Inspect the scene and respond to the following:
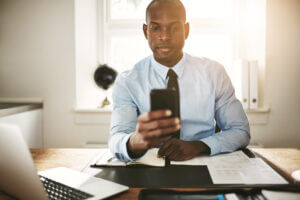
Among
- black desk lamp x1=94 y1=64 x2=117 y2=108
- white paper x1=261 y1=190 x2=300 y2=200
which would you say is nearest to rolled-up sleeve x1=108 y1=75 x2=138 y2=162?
white paper x1=261 y1=190 x2=300 y2=200

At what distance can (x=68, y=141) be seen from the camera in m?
2.40

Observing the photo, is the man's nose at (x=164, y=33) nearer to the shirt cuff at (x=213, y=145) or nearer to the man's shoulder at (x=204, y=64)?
the man's shoulder at (x=204, y=64)

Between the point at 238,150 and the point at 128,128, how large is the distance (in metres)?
0.50

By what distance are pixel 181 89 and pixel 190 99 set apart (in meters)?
0.07

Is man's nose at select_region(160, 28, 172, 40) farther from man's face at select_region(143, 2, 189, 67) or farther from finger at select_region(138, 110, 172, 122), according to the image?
finger at select_region(138, 110, 172, 122)

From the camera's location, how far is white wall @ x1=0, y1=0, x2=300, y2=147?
231 cm

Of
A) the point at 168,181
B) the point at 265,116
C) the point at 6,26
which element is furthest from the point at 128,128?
the point at 6,26

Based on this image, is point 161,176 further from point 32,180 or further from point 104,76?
point 104,76

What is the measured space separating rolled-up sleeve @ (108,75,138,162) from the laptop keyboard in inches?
11.8

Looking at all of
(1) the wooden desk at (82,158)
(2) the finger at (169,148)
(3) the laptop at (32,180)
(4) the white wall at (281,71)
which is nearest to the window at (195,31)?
(4) the white wall at (281,71)

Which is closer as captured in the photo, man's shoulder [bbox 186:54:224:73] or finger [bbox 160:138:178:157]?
finger [bbox 160:138:178:157]

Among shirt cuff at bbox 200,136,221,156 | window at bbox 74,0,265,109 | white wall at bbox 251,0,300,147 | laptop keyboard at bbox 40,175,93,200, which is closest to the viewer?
laptop keyboard at bbox 40,175,93,200

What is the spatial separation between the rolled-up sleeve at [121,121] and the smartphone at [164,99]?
0.33m

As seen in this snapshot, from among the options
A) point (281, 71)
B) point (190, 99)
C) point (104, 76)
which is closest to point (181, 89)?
point (190, 99)
